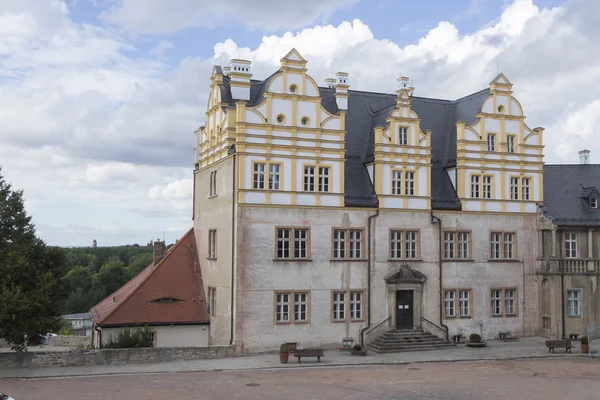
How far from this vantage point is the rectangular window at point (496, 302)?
3844cm

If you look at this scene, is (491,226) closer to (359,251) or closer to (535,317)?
(535,317)

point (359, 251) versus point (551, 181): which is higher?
point (551, 181)

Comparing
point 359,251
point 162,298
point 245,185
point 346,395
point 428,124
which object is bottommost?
point 346,395

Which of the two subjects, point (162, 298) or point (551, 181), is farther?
point (551, 181)

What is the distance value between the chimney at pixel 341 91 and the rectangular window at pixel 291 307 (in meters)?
12.1

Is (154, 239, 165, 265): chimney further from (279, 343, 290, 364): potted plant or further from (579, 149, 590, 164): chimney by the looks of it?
(579, 149, 590, 164): chimney

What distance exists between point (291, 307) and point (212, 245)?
6.14 metres

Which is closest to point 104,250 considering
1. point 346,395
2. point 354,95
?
point 354,95

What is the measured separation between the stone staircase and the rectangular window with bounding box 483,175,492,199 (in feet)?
29.9

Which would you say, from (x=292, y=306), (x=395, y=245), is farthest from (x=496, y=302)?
(x=292, y=306)

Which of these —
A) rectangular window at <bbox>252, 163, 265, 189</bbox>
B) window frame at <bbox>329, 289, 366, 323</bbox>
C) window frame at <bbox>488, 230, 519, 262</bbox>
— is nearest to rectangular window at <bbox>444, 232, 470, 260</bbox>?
window frame at <bbox>488, 230, 519, 262</bbox>

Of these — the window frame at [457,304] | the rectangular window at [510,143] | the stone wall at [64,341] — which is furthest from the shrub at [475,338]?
the stone wall at [64,341]

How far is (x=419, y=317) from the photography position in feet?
119

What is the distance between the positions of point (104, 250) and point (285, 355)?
5332 inches
